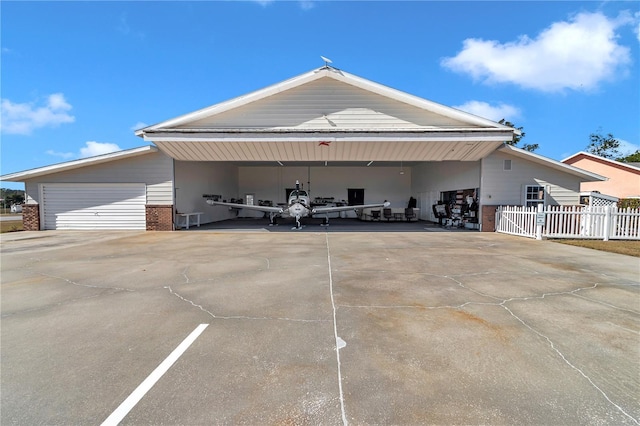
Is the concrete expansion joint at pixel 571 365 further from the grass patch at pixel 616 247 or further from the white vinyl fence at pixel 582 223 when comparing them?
the white vinyl fence at pixel 582 223

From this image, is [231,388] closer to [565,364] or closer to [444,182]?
[565,364]

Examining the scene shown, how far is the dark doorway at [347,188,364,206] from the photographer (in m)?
26.2

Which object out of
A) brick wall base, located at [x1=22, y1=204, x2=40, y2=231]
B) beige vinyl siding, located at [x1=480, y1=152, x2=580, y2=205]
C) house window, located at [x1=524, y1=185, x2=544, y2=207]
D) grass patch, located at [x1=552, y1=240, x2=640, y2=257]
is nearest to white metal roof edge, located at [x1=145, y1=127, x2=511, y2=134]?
beige vinyl siding, located at [x1=480, y1=152, x2=580, y2=205]

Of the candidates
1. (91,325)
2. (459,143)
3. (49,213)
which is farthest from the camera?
(49,213)

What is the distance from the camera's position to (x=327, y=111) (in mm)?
13898

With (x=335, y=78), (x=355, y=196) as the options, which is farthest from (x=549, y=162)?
(x=355, y=196)

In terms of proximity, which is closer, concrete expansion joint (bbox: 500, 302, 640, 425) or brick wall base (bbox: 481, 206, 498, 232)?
concrete expansion joint (bbox: 500, 302, 640, 425)

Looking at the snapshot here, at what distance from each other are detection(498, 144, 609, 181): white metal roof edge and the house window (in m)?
1.24

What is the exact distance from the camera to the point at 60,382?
254 cm

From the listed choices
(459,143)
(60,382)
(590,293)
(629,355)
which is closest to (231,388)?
(60,382)

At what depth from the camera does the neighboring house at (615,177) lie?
77.6 ft

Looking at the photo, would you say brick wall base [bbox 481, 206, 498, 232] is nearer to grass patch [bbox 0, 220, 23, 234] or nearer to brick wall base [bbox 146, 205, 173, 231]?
brick wall base [bbox 146, 205, 173, 231]

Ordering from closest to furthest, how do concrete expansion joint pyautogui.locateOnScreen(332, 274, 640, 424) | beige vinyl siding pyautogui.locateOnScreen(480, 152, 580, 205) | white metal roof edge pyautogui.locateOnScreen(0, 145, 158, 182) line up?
concrete expansion joint pyautogui.locateOnScreen(332, 274, 640, 424)
white metal roof edge pyautogui.locateOnScreen(0, 145, 158, 182)
beige vinyl siding pyautogui.locateOnScreen(480, 152, 580, 205)

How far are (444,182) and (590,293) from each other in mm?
15358
